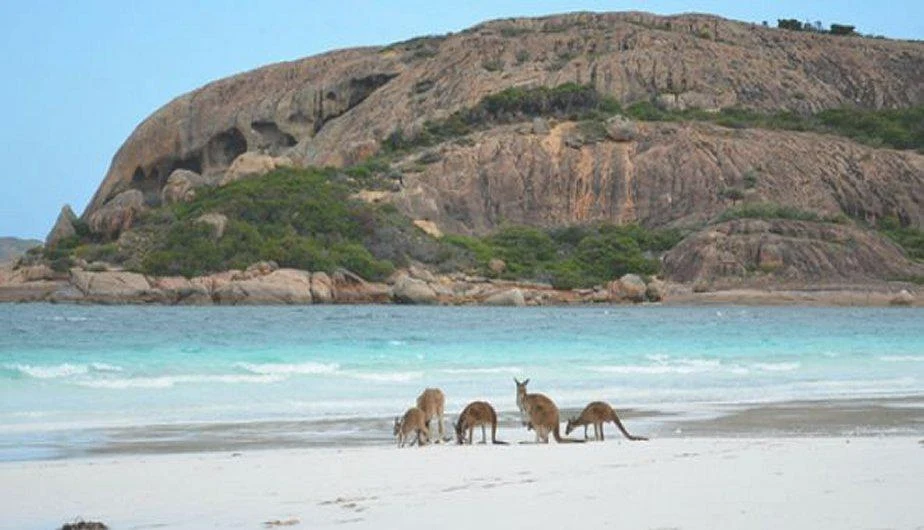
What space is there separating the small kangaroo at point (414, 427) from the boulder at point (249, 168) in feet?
239

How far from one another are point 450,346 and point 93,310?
27.6 meters

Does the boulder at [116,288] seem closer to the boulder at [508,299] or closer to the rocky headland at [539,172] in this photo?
the rocky headland at [539,172]

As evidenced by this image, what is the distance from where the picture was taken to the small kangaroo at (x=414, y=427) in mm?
14734

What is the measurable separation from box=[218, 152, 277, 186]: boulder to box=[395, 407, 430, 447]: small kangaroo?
239ft

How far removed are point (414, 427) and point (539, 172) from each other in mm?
77657

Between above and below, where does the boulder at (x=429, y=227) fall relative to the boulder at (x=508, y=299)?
above

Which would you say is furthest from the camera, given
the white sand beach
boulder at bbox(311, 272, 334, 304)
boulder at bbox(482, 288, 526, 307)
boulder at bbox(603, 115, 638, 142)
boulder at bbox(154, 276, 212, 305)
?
boulder at bbox(603, 115, 638, 142)

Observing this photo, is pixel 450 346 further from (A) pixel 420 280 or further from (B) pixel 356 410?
(A) pixel 420 280

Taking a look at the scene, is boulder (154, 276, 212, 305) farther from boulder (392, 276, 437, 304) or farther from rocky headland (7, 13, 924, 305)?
boulder (392, 276, 437, 304)

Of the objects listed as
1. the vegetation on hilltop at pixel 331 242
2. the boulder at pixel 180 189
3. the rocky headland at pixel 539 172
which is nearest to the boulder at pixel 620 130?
the rocky headland at pixel 539 172

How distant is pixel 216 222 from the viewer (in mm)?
74125

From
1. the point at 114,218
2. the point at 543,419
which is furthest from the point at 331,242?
the point at 543,419

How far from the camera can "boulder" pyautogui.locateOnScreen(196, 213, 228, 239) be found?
73.6 meters

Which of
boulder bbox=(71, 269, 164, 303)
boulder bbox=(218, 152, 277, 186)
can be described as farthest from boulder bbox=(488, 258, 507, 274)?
boulder bbox=(71, 269, 164, 303)
